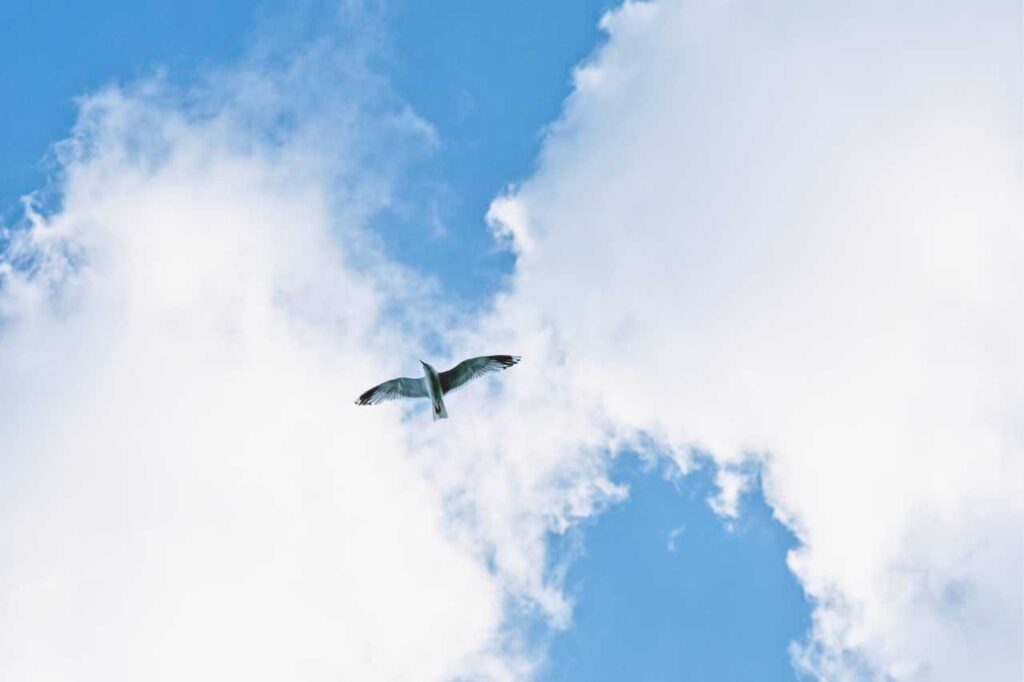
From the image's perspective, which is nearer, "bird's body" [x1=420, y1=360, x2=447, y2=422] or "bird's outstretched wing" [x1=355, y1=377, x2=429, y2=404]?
"bird's body" [x1=420, y1=360, x2=447, y2=422]

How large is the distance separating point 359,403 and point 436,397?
564 cm

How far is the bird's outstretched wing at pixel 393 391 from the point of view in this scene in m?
49.8

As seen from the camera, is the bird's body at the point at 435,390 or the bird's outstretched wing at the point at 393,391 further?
the bird's outstretched wing at the point at 393,391

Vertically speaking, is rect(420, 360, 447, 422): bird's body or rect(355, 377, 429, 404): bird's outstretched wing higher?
rect(355, 377, 429, 404): bird's outstretched wing

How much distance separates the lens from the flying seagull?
4875cm

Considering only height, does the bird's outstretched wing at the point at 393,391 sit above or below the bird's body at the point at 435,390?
above

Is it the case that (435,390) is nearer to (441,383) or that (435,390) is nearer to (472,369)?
(441,383)

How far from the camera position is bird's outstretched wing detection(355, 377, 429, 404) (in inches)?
1959

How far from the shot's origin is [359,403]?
50031 mm

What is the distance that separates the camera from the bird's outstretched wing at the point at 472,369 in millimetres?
49000

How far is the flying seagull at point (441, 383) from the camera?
160ft

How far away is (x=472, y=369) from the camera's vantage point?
4975 centimetres

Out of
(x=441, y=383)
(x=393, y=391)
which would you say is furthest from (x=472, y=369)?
(x=393, y=391)

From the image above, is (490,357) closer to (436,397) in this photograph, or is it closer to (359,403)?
(436,397)
